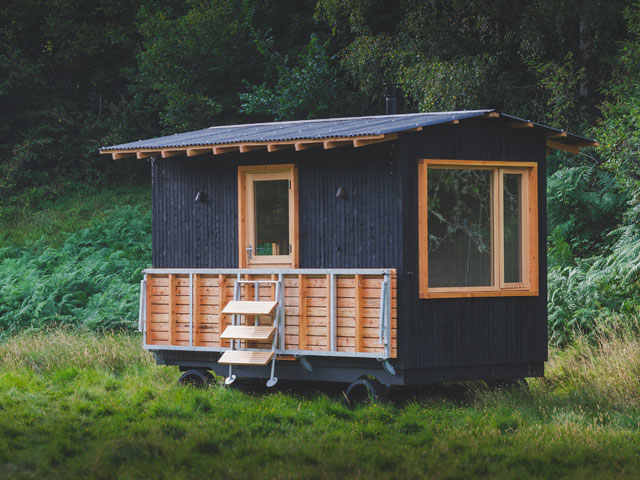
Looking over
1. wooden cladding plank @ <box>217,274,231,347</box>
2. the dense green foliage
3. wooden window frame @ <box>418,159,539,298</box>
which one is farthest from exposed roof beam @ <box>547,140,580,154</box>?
the dense green foliage

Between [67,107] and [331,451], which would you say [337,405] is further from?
[67,107]

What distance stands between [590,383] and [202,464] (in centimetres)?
510

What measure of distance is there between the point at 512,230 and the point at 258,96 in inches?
584

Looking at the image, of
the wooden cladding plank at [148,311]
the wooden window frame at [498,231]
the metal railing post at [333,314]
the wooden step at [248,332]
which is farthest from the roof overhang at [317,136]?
the wooden step at [248,332]

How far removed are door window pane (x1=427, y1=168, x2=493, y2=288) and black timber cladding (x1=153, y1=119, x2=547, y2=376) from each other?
244mm

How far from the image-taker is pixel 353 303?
1071cm

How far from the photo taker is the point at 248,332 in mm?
11164

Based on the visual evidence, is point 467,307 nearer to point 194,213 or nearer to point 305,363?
Answer: point 305,363

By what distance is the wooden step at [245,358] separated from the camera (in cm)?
1105

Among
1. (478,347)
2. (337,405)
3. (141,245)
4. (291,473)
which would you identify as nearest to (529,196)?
(478,347)

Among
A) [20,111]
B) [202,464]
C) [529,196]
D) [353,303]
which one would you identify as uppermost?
[20,111]

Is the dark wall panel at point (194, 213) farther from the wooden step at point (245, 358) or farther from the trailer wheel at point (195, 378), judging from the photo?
the trailer wheel at point (195, 378)

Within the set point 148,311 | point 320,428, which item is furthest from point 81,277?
point 320,428

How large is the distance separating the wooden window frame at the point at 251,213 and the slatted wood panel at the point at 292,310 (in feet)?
1.10
